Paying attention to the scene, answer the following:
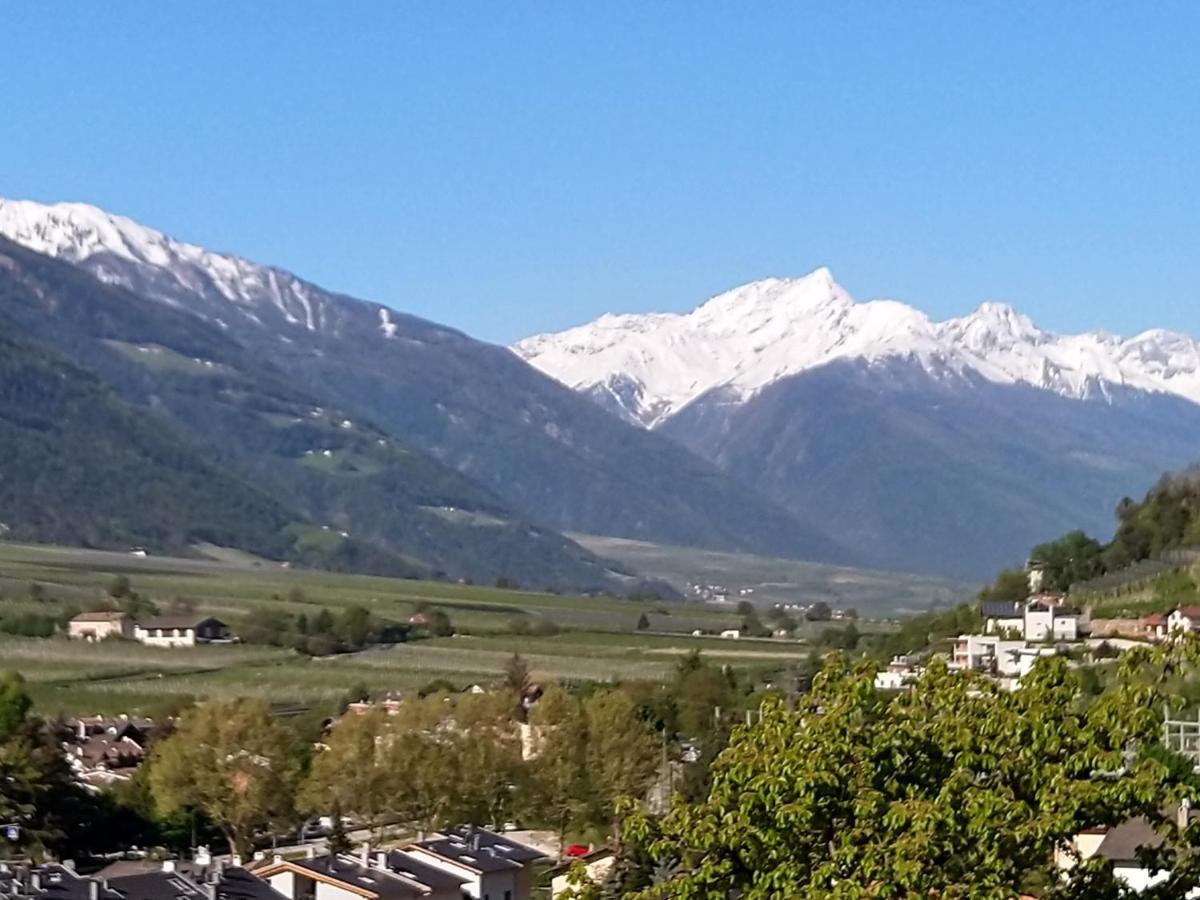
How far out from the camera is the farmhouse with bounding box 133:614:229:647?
164 m

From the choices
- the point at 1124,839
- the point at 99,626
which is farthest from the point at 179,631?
the point at 1124,839

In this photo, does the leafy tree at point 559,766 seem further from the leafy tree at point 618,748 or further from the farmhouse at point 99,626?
the farmhouse at point 99,626

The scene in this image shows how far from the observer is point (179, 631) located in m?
165

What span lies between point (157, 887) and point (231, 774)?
2641 centimetres

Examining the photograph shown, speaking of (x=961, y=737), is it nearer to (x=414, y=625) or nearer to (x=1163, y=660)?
(x=1163, y=660)

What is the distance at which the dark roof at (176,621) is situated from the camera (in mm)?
166625

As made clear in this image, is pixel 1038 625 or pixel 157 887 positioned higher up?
pixel 1038 625

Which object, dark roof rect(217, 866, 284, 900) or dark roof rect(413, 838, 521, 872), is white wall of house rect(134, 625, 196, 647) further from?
dark roof rect(217, 866, 284, 900)

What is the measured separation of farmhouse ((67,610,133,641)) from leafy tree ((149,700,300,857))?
7997cm

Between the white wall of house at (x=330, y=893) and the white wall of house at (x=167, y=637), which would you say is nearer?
the white wall of house at (x=330, y=893)

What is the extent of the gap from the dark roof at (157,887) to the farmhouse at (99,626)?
10964 cm

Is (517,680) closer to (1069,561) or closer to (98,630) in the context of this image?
(1069,561)

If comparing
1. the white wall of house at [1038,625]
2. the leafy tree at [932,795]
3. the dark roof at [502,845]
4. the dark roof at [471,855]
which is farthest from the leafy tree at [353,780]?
the leafy tree at [932,795]

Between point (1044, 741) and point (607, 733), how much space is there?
6726 cm
